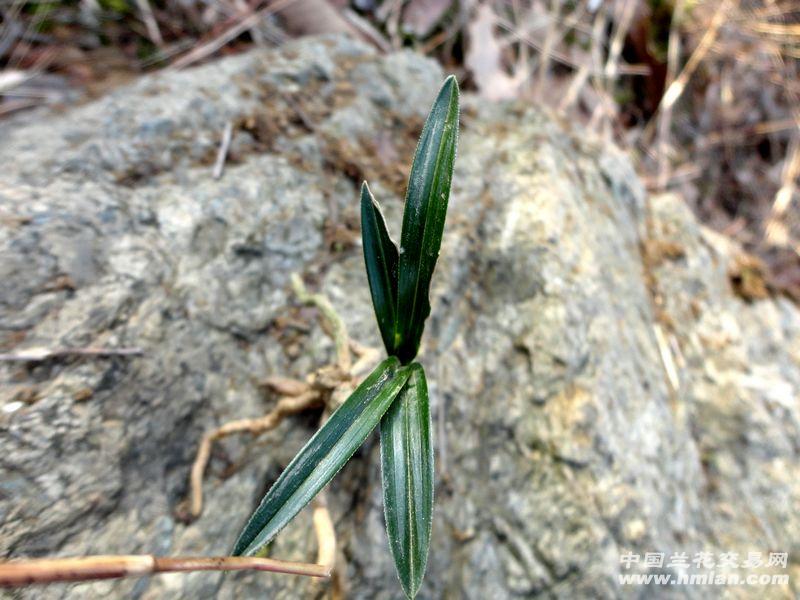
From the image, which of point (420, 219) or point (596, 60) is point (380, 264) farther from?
point (596, 60)

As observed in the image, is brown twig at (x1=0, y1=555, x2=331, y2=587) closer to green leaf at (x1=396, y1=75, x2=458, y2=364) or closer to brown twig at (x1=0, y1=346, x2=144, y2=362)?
brown twig at (x1=0, y1=346, x2=144, y2=362)

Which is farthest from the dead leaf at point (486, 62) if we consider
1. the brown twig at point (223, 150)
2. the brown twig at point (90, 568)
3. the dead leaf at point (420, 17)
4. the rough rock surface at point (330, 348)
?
the brown twig at point (90, 568)

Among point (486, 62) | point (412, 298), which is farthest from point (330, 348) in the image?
point (486, 62)

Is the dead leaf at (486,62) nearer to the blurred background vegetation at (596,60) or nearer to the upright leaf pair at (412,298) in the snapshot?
the blurred background vegetation at (596,60)

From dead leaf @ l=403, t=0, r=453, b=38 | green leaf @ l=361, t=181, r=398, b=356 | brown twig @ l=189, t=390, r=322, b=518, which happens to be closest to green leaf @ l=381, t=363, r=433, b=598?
green leaf @ l=361, t=181, r=398, b=356

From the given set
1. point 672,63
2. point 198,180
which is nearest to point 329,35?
point 198,180

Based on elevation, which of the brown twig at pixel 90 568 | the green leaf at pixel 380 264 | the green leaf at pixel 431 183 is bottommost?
the brown twig at pixel 90 568

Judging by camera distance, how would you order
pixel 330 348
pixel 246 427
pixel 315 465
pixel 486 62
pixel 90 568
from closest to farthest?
1. pixel 90 568
2. pixel 315 465
3. pixel 246 427
4. pixel 330 348
5. pixel 486 62

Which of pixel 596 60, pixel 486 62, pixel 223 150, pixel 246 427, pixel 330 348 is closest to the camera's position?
pixel 246 427
